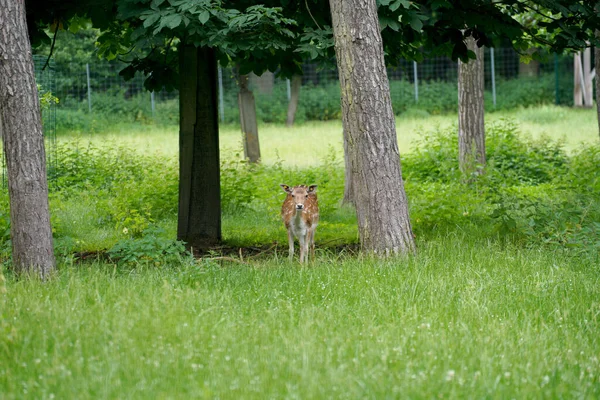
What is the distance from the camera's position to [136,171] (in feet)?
62.6

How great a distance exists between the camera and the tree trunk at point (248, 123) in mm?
21125

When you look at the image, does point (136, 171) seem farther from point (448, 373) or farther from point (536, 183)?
point (448, 373)

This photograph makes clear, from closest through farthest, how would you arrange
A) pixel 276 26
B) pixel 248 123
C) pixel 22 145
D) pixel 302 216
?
1. pixel 22 145
2. pixel 276 26
3. pixel 302 216
4. pixel 248 123

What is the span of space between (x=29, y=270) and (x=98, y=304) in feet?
5.85

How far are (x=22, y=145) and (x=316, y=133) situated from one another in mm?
23281

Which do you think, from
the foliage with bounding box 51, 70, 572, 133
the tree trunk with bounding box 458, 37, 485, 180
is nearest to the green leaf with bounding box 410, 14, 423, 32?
the tree trunk with bounding box 458, 37, 485, 180

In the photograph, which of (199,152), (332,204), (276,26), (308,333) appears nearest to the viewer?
(308,333)

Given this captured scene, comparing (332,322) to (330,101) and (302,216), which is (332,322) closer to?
(302,216)

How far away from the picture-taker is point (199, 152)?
1170 cm

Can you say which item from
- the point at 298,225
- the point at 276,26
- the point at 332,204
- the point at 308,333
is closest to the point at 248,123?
the point at 332,204

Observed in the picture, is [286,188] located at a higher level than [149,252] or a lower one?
higher

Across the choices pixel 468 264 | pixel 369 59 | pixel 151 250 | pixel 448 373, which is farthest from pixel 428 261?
Result: pixel 448 373

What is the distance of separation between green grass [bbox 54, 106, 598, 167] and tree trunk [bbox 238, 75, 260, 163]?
1.74 meters

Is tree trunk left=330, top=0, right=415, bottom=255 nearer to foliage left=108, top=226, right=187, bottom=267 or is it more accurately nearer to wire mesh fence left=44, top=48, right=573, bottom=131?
foliage left=108, top=226, right=187, bottom=267
